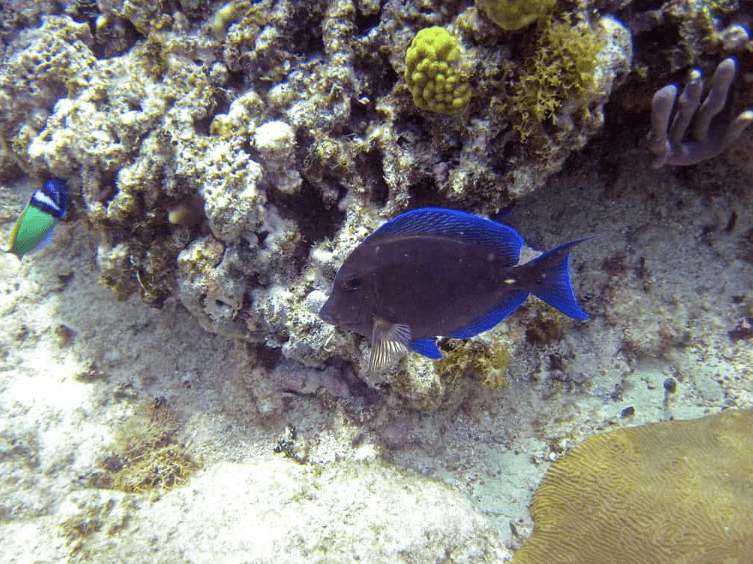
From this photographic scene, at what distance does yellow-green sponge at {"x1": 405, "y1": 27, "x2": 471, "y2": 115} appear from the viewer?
2484 mm

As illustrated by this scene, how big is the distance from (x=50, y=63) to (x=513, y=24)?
409cm

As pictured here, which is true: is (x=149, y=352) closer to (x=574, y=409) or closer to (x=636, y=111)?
(x=574, y=409)

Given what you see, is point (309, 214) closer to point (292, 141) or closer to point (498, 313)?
point (292, 141)

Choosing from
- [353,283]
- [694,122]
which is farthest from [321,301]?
[694,122]

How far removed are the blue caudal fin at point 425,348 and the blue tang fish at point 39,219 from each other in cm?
340

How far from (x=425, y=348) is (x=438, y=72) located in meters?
1.63

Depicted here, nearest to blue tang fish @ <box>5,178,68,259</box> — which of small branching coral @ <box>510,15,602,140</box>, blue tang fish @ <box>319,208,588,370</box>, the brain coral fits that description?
blue tang fish @ <box>319,208,588,370</box>

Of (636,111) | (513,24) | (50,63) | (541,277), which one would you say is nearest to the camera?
(541,277)

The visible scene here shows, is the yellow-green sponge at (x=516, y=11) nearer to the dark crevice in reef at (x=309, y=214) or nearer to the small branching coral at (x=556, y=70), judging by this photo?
the small branching coral at (x=556, y=70)

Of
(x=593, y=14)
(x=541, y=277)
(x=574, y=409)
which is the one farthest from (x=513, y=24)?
(x=574, y=409)

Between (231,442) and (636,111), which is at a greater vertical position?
(636,111)

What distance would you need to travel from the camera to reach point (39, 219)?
11.7 ft

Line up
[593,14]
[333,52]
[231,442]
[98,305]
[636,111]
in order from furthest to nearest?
[98,305] → [231,442] → [636,111] → [333,52] → [593,14]

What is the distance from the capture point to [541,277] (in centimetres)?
195
